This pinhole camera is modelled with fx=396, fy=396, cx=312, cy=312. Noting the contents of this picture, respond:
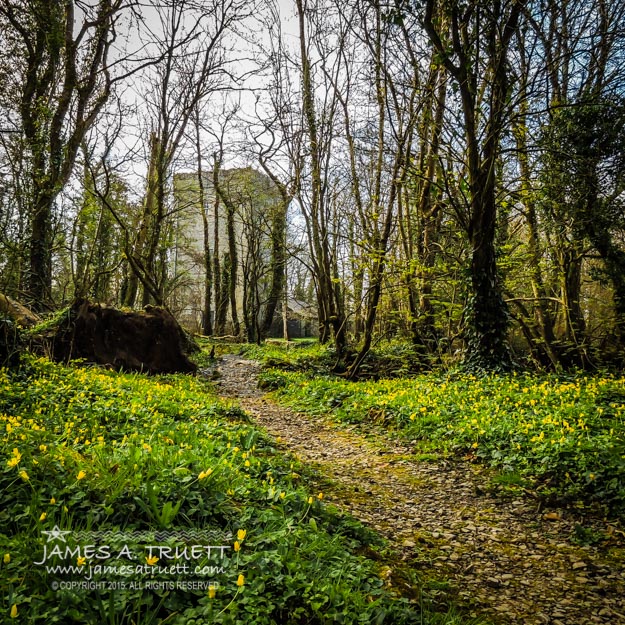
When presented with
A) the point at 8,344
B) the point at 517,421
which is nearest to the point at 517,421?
the point at 517,421

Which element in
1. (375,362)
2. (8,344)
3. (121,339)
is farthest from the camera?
(375,362)

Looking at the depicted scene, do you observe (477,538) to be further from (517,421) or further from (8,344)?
(8,344)

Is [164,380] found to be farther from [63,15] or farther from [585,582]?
[63,15]

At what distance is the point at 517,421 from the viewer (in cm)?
564

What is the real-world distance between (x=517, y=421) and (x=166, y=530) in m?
4.92

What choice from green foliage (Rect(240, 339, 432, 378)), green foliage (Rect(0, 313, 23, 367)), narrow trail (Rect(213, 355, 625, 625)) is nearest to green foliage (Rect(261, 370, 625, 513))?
narrow trail (Rect(213, 355, 625, 625))

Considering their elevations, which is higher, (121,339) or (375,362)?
(121,339)

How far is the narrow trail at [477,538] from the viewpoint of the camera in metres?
2.88

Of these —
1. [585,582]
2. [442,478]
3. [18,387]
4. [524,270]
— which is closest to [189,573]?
[585,582]

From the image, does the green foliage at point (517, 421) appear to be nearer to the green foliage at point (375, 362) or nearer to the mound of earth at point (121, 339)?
the green foliage at point (375, 362)

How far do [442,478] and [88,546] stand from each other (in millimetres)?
4160

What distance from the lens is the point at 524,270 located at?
39.5 ft

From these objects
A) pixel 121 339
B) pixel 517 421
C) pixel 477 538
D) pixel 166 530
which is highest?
pixel 121 339

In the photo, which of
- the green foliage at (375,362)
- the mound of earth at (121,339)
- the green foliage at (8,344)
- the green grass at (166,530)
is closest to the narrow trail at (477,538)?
the green grass at (166,530)
